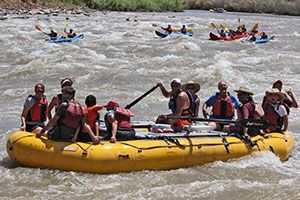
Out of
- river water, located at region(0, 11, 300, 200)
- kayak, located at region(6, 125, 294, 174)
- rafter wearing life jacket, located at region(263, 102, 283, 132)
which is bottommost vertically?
river water, located at region(0, 11, 300, 200)

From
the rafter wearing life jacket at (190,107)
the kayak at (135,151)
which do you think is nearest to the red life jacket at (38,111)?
the kayak at (135,151)

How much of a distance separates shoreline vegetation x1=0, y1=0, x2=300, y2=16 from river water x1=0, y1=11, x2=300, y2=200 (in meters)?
11.7

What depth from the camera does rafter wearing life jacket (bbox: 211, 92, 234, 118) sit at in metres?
8.27

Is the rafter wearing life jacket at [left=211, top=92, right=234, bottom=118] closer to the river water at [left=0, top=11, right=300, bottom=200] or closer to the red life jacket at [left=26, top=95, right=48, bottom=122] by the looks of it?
the river water at [left=0, top=11, right=300, bottom=200]

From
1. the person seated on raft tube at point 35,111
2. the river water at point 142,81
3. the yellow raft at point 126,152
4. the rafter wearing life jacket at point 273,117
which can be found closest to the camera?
the river water at point 142,81

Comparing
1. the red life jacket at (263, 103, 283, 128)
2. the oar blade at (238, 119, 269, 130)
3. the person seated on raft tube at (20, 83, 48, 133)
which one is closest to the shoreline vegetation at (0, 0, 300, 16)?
the person seated on raft tube at (20, 83, 48, 133)

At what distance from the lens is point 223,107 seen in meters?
8.28

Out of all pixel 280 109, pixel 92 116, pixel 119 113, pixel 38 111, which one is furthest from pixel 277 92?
pixel 38 111

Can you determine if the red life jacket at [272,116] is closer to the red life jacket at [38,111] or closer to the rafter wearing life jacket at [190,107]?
the rafter wearing life jacket at [190,107]

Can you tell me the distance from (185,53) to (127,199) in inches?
601

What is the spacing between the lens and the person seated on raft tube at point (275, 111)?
8180mm

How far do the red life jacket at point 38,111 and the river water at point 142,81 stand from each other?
699mm

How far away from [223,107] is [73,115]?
2419 millimetres

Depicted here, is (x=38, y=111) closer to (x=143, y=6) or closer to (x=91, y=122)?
(x=91, y=122)
